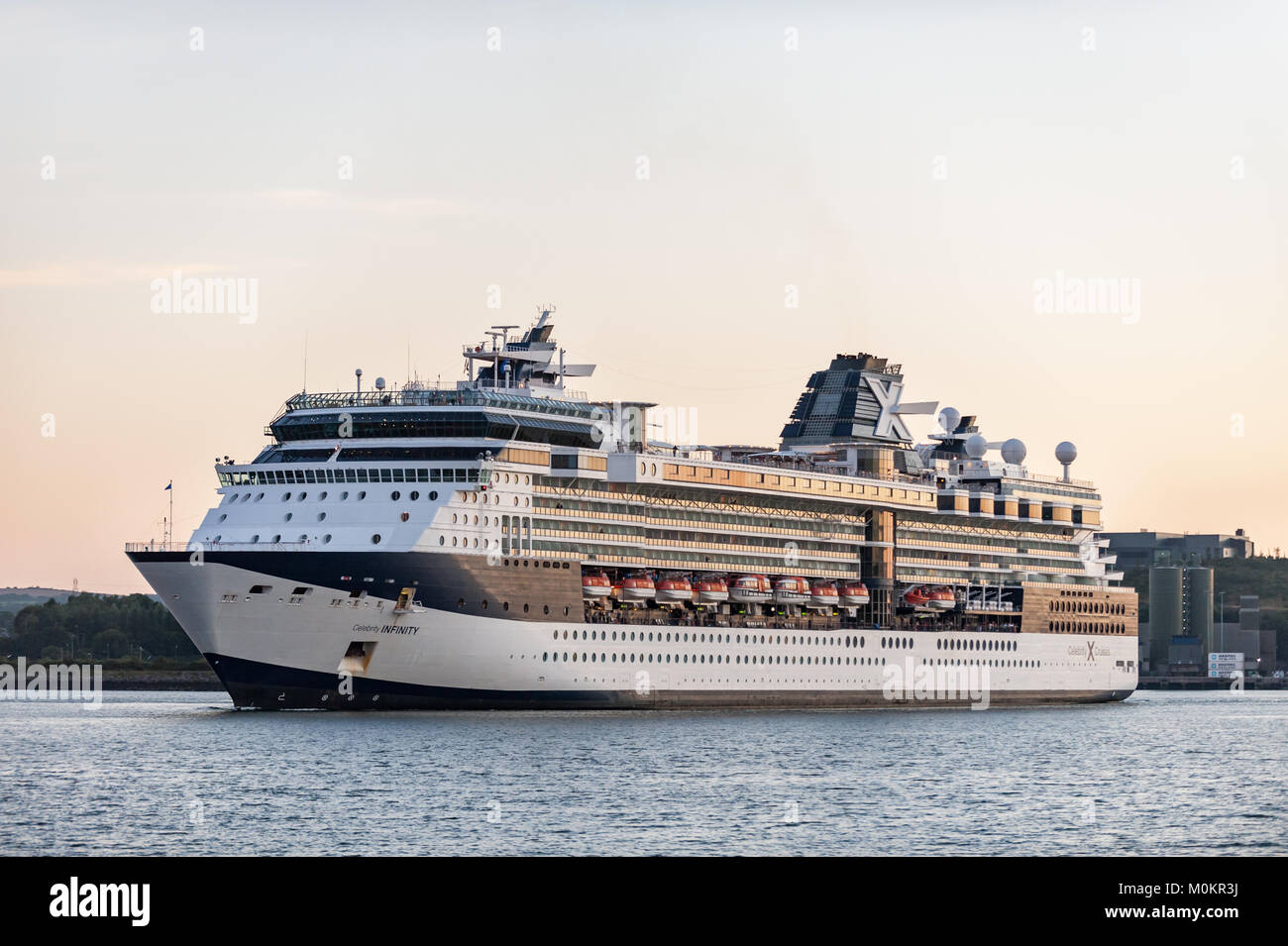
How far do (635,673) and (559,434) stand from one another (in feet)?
35.2

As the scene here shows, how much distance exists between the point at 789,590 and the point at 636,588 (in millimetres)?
13114

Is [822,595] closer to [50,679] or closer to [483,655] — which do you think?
[483,655]

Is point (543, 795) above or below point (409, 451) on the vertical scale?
below

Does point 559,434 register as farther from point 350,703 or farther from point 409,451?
point 350,703

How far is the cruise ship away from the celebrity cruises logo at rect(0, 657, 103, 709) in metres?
67.6

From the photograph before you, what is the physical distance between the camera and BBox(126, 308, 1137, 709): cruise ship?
6950cm

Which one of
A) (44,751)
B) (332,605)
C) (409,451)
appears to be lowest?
(44,751)

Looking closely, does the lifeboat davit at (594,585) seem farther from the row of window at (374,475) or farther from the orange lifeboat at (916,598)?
the orange lifeboat at (916,598)

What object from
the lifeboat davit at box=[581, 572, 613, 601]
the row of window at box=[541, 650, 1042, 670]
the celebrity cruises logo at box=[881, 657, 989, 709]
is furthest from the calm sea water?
the celebrity cruises logo at box=[881, 657, 989, 709]

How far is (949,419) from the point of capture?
375ft

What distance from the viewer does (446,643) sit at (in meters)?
70.8

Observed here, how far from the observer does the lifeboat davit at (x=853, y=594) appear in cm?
9725

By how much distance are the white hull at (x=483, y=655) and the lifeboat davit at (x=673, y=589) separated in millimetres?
1797
